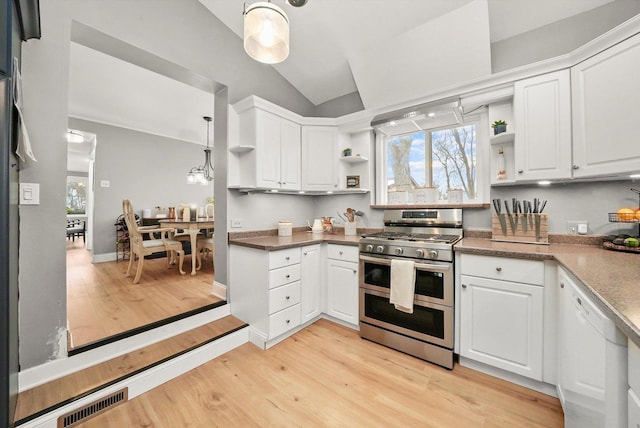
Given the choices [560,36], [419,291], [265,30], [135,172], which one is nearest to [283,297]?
[419,291]

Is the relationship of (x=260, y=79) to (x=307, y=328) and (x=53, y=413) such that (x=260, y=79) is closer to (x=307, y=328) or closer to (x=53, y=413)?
(x=307, y=328)

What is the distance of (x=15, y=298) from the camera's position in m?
1.36

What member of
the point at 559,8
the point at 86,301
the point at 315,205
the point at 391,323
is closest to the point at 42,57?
the point at 86,301

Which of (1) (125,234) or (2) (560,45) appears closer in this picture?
(2) (560,45)

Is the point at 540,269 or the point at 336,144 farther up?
the point at 336,144

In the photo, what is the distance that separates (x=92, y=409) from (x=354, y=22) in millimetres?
3692

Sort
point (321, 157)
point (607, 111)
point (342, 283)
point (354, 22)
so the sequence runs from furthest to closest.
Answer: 1. point (321, 157)
2. point (342, 283)
3. point (354, 22)
4. point (607, 111)

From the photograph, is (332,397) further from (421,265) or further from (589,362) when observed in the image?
(589,362)

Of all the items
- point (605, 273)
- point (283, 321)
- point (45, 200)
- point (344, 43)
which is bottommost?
point (283, 321)

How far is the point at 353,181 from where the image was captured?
307 cm

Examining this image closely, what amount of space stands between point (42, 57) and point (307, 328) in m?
2.96

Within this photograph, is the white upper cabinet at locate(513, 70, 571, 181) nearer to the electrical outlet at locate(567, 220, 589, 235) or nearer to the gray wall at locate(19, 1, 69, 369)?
the electrical outlet at locate(567, 220, 589, 235)

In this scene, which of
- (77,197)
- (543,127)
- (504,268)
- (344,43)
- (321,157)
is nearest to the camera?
A: (504,268)

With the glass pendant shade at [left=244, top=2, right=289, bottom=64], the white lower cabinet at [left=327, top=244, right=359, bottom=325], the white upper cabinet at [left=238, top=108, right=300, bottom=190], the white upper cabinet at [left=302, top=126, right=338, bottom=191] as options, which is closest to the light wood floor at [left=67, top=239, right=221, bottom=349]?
the white lower cabinet at [left=327, top=244, right=359, bottom=325]
